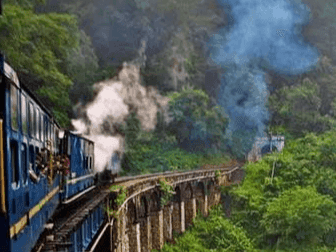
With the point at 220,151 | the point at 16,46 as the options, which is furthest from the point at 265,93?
the point at 16,46

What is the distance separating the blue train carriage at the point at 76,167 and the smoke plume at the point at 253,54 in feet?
122

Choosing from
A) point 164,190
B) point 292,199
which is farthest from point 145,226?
point 292,199

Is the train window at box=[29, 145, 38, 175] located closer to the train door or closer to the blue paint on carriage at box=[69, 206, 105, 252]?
the train door

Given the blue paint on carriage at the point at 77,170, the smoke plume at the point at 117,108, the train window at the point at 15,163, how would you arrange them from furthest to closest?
the smoke plume at the point at 117,108 → the blue paint on carriage at the point at 77,170 → the train window at the point at 15,163

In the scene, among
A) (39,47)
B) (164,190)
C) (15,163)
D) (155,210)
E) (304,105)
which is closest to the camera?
(15,163)

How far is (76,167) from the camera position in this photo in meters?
14.6

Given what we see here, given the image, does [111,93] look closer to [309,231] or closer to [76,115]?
[76,115]

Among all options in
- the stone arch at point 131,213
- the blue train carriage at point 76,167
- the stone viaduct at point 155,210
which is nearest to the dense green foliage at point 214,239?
the stone viaduct at point 155,210

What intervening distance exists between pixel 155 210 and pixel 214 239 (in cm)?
614

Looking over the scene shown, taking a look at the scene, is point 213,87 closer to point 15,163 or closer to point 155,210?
point 155,210

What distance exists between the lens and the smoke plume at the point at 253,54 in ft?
184

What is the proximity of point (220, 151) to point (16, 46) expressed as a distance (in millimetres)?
30543

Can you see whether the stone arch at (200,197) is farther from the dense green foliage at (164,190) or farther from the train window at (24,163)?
the train window at (24,163)

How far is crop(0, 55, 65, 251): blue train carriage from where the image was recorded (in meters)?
5.23
